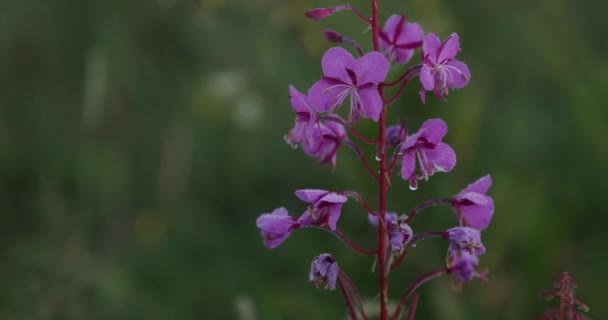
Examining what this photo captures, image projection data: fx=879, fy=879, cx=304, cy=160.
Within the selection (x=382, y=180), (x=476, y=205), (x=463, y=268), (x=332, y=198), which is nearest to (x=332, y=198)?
(x=332, y=198)

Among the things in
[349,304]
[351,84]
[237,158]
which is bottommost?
[237,158]

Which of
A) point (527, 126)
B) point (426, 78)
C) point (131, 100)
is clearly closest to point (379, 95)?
point (426, 78)

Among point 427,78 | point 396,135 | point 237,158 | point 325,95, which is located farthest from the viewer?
point 237,158

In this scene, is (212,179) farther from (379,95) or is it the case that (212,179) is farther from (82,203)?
(379,95)

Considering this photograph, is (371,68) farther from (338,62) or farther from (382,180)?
(382,180)

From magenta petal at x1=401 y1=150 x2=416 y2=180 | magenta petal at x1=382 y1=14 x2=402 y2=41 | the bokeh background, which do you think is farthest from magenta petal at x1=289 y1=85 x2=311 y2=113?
the bokeh background

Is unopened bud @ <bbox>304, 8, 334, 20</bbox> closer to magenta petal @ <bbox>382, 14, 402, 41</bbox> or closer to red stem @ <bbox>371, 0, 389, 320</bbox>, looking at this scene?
red stem @ <bbox>371, 0, 389, 320</bbox>
